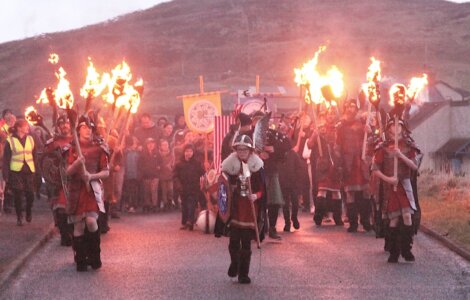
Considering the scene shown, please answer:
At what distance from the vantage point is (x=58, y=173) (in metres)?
14.2

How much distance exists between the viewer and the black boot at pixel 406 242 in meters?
13.6

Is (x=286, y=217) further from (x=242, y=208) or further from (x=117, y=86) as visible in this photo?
(x=242, y=208)

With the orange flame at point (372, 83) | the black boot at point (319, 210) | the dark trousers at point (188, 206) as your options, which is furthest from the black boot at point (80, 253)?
the black boot at point (319, 210)

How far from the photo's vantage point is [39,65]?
10362cm

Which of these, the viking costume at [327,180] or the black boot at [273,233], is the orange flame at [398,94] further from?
the viking costume at [327,180]

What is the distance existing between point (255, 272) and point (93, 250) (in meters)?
1.92

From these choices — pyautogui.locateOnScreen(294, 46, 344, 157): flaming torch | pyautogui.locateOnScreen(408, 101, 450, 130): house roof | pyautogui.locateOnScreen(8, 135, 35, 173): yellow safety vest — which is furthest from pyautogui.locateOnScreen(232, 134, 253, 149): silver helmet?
pyautogui.locateOnScreen(408, 101, 450, 130): house roof

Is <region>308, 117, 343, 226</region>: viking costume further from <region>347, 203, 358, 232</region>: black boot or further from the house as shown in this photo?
the house

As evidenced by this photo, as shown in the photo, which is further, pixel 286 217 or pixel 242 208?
pixel 286 217

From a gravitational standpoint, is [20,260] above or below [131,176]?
below

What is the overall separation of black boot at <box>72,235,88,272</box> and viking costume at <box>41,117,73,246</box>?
1116 mm

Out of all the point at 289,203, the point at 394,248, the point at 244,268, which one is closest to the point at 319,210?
the point at 289,203

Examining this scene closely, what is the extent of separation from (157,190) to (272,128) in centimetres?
752

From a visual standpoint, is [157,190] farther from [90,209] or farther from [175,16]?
[175,16]
